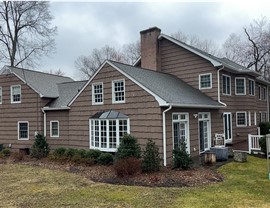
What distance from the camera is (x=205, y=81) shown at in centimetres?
1764

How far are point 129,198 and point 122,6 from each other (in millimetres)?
8986

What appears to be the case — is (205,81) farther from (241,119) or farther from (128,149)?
(128,149)

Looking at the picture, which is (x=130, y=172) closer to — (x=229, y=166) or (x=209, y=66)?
(x=229, y=166)

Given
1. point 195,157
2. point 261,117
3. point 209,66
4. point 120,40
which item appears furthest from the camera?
point 120,40

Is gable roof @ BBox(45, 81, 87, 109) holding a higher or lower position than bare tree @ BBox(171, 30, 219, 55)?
lower

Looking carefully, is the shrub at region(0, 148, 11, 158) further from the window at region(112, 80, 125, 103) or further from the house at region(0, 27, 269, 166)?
the window at region(112, 80, 125, 103)

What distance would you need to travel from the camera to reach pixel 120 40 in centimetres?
4866

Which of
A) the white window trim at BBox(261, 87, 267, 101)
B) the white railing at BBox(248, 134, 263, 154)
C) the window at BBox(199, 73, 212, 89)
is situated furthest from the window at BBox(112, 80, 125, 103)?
the white window trim at BBox(261, 87, 267, 101)

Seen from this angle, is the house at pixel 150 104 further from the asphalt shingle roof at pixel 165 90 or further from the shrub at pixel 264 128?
the shrub at pixel 264 128

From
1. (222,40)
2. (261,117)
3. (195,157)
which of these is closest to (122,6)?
(195,157)

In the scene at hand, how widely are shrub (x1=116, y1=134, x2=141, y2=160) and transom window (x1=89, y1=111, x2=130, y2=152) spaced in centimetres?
171

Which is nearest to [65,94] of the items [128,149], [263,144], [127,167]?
[128,149]

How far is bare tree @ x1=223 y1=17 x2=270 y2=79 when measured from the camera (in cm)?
3759

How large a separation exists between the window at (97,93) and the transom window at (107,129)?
31.0 inches
